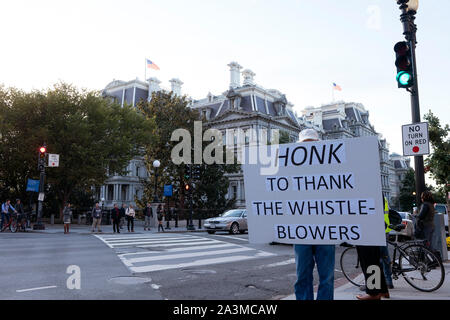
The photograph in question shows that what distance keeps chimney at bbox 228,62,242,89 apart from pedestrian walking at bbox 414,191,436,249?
202 ft

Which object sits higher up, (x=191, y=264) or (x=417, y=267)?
(x=417, y=267)

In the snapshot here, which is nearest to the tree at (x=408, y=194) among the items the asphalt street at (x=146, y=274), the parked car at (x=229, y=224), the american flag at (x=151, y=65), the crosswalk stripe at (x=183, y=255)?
the american flag at (x=151, y=65)

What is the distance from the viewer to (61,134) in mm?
30844

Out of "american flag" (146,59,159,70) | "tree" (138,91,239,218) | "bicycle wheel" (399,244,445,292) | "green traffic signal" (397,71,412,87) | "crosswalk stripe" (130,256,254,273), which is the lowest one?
"crosswalk stripe" (130,256,254,273)

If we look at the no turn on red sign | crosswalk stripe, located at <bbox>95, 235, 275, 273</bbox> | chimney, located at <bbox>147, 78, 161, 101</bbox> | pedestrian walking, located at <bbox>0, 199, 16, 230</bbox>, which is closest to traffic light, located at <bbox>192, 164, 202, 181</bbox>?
pedestrian walking, located at <bbox>0, 199, 16, 230</bbox>

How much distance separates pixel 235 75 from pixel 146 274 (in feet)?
212

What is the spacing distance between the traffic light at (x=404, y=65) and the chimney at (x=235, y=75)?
6228cm

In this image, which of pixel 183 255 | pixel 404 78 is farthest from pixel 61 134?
pixel 404 78

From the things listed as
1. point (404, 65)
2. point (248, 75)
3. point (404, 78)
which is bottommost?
point (404, 78)

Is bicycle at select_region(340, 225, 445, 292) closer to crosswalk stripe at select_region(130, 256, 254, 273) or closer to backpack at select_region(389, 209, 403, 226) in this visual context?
backpack at select_region(389, 209, 403, 226)

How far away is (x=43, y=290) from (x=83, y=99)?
2846 centimetres

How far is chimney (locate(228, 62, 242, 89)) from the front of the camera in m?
69.6

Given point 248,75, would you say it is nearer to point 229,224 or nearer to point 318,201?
point 229,224

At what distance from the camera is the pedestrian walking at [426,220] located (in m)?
8.90
